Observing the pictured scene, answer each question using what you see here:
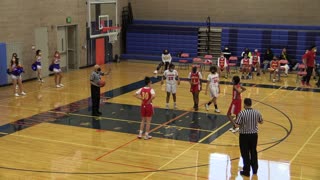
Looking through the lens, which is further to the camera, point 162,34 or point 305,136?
point 162,34

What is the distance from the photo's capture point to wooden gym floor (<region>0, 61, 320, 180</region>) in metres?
11.2

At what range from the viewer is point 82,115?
54.0ft

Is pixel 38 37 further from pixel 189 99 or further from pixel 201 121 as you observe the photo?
pixel 201 121

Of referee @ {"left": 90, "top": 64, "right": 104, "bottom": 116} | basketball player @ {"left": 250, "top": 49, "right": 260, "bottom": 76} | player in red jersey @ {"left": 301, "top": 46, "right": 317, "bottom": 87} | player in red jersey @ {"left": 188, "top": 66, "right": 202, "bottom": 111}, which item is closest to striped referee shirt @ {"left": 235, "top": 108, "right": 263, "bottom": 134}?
player in red jersey @ {"left": 188, "top": 66, "right": 202, "bottom": 111}

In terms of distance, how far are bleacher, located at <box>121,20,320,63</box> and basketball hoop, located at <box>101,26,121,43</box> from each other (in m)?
1.50

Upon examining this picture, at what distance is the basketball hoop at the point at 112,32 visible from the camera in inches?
1144

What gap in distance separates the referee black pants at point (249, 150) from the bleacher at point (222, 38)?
58.6 ft

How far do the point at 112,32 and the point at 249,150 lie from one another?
1999cm

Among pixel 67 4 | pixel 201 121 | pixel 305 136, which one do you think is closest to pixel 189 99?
pixel 201 121

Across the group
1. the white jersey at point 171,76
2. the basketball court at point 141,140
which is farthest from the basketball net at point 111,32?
the white jersey at point 171,76

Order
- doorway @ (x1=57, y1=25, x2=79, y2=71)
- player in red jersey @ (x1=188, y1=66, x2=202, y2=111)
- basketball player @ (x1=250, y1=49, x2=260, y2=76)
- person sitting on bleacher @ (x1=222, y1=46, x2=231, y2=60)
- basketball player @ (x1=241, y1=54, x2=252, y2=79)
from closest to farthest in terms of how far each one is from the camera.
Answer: player in red jersey @ (x1=188, y1=66, x2=202, y2=111)
basketball player @ (x1=241, y1=54, x2=252, y2=79)
basketball player @ (x1=250, y1=49, x2=260, y2=76)
doorway @ (x1=57, y1=25, x2=79, y2=71)
person sitting on bleacher @ (x1=222, y1=46, x2=231, y2=60)

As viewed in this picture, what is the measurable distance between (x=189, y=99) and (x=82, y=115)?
185 inches

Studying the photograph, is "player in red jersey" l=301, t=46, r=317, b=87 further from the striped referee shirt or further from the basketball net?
the striped referee shirt

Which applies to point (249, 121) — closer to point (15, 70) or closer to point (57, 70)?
point (15, 70)
